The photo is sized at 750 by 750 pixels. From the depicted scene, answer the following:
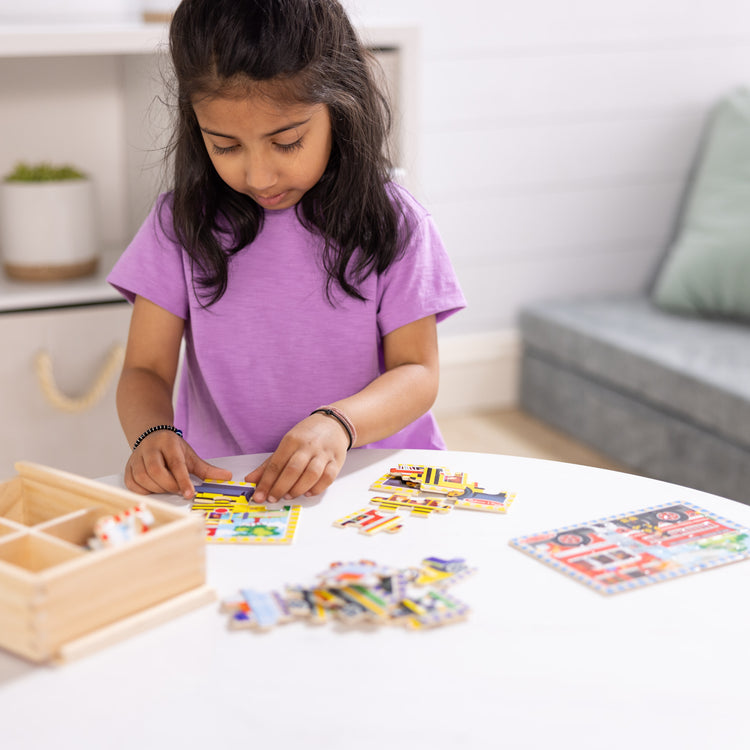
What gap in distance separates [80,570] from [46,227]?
1254 mm

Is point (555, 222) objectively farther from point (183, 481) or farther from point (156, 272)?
point (183, 481)

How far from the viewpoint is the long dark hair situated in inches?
39.0

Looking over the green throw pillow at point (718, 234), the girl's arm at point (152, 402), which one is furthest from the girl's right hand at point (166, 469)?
the green throw pillow at point (718, 234)

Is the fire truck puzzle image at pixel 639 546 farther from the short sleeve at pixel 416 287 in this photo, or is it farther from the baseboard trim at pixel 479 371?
the baseboard trim at pixel 479 371

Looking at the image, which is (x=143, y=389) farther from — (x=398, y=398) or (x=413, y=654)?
(x=413, y=654)

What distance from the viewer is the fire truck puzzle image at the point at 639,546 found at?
771 mm

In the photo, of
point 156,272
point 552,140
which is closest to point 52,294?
point 156,272

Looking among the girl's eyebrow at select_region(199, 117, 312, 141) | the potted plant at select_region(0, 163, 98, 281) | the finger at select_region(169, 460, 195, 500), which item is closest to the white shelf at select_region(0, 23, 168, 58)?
the potted plant at select_region(0, 163, 98, 281)

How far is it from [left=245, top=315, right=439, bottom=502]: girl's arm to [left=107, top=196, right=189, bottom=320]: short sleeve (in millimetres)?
264

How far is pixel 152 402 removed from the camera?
45.0 inches

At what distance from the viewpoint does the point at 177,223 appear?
1175 mm

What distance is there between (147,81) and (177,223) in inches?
26.9

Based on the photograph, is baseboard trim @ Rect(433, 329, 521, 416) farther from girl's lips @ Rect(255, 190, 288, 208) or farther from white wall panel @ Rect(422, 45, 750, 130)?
girl's lips @ Rect(255, 190, 288, 208)

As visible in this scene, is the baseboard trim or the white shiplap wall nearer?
the white shiplap wall
